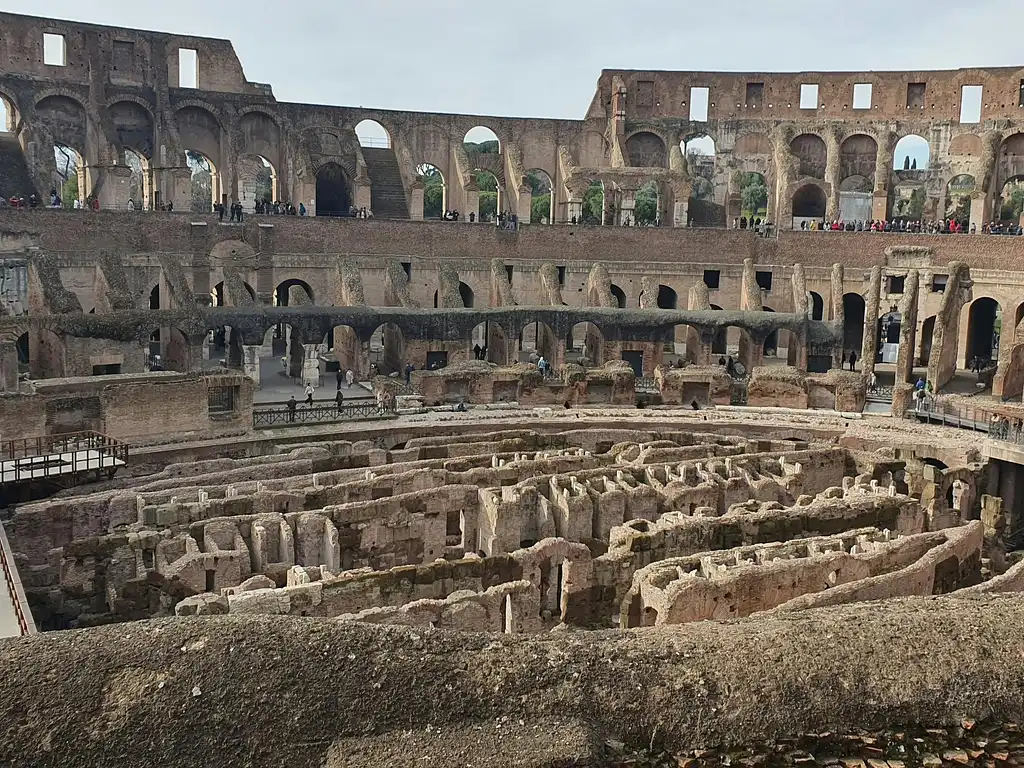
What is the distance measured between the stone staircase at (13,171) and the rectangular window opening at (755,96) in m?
28.2

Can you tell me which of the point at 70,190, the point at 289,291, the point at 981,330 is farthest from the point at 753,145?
the point at 70,190

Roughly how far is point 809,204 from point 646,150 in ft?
24.2

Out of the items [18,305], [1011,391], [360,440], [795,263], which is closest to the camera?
[360,440]

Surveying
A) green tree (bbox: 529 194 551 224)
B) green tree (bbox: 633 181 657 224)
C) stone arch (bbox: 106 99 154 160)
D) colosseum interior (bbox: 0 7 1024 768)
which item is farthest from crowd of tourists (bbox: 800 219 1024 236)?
stone arch (bbox: 106 99 154 160)

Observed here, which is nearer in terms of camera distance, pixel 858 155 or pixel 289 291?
pixel 289 291

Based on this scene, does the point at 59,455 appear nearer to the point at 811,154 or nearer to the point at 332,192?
the point at 332,192

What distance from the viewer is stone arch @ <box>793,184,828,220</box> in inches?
1730

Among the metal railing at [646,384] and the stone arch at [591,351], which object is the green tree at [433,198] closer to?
the stone arch at [591,351]

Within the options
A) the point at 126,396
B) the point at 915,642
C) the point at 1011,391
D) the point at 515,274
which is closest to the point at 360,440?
A: the point at 126,396

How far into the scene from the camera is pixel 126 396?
2286cm

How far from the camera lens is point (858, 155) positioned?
43.4 metres

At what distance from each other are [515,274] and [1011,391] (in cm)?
1673

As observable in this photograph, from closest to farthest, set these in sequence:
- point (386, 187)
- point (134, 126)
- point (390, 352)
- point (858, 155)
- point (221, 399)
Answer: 1. point (221, 399)
2. point (390, 352)
3. point (134, 126)
4. point (386, 187)
5. point (858, 155)

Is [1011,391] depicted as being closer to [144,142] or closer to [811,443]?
[811,443]
